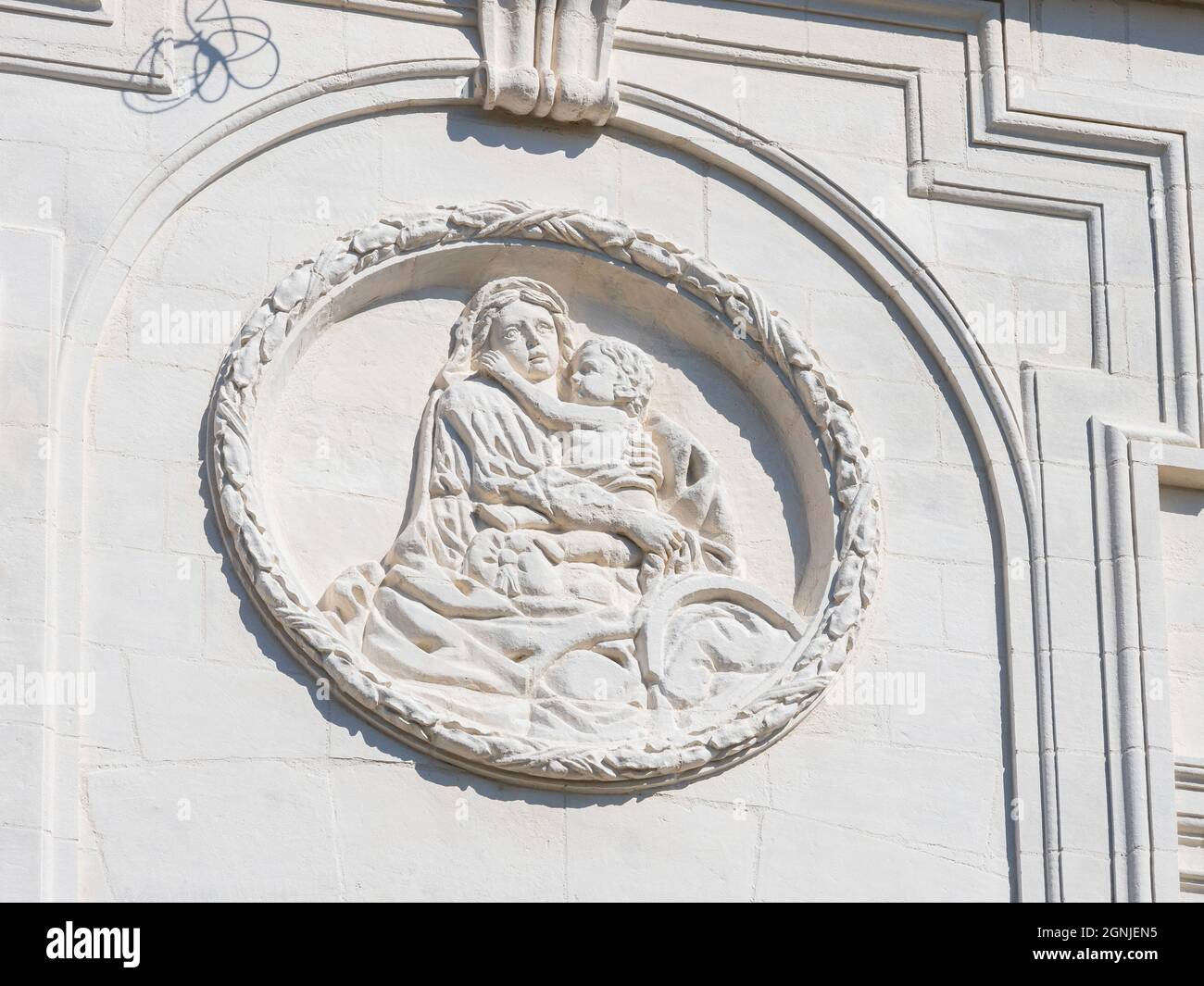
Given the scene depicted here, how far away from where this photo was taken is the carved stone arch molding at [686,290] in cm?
1176

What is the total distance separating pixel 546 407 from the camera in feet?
40.6

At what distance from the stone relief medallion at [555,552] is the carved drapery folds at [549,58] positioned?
18.9 inches

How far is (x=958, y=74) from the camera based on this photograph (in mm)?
13344

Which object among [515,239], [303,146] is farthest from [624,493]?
[303,146]

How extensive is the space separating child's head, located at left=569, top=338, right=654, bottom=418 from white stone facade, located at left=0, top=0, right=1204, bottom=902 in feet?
0.12

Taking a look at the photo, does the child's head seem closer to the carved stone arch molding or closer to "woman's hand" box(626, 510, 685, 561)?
the carved stone arch molding

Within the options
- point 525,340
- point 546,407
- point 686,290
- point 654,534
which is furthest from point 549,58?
point 654,534

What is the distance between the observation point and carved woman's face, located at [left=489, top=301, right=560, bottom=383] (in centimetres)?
1243

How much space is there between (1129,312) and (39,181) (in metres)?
4.59

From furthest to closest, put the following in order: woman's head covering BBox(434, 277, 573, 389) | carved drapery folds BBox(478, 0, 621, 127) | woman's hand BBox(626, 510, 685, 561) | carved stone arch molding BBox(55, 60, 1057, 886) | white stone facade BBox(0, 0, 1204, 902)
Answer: carved drapery folds BBox(478, 0, 621, 127)
woman's head covering BBox(434, 277, 573, 389)
woman's hand BBox(626, 510, 685, 561)
carved stone arch molding BBox(55, 60, 1057, 886)
white stone facade BBox(0, 0, 1204, 902)

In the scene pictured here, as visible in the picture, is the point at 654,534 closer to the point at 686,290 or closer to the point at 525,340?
the point at 525,340

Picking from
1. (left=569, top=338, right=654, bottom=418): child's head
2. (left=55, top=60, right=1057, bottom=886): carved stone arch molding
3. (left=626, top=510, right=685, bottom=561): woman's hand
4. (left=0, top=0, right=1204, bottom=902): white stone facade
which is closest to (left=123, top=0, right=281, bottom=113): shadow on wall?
(left=0, top=0, right=1204, bottom=902): white stone facade

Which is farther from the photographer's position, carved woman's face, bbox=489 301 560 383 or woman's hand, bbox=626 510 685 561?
carved woman's face, bbox=489 301 560 383
